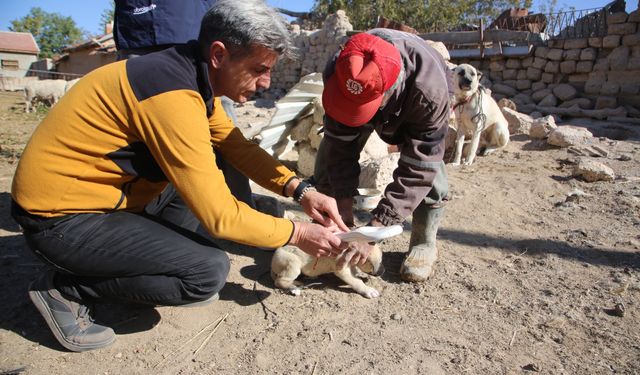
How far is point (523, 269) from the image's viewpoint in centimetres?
286

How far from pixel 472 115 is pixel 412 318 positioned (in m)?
3.99

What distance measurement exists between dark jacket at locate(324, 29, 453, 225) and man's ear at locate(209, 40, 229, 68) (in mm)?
623

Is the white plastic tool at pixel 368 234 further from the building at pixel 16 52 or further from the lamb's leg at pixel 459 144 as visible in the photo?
the building at pixel 16 52

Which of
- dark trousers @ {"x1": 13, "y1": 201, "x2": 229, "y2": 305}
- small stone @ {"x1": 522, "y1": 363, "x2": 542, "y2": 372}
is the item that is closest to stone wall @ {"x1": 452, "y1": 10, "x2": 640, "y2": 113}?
small stone @ {"x1": 522, "y1": 363, "x2": 542, "y2": 372}

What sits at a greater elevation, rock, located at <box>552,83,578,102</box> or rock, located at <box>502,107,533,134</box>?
rock, located at <box>552,83,578,102</box>

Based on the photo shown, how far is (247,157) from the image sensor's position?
250 cm

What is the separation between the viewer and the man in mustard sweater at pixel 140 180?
5.81ft

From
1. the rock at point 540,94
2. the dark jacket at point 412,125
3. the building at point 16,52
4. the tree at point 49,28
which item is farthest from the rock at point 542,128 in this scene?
the tree at point 49,28

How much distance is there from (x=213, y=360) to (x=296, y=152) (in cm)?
369

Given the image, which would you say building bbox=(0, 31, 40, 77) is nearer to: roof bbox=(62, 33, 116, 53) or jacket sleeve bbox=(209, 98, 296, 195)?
roof bbox=(62, 33, 116, 53)

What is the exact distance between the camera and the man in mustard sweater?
1.77 meters

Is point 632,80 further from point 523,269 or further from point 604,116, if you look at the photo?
point 523,269

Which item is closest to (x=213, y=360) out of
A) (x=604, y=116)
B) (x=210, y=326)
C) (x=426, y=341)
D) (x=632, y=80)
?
(x=210, y=326)

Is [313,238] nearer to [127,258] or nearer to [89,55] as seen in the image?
[127,258]
